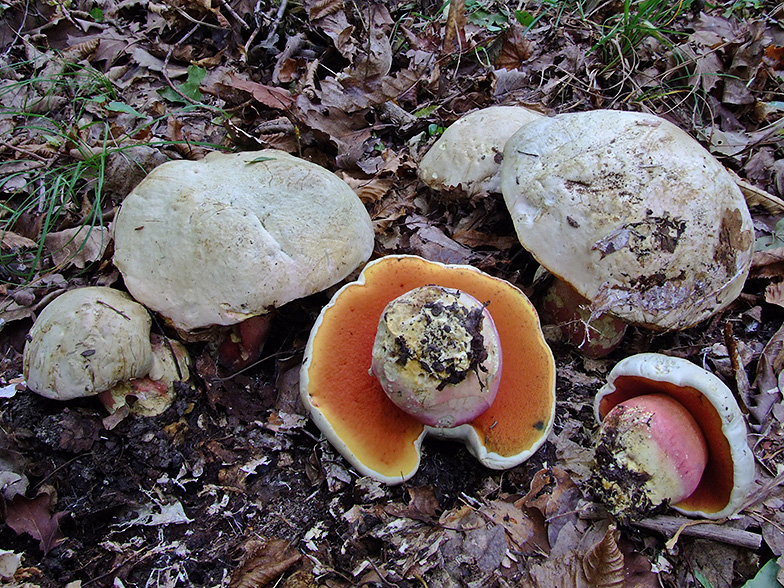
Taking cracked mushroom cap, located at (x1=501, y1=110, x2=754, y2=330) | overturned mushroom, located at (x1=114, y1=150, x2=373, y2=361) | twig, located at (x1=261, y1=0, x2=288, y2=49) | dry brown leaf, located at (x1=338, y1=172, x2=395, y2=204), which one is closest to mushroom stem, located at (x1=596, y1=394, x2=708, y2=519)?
cracked mushroom cap, located at (x1=501, y1=110, x2=754, y2=330)

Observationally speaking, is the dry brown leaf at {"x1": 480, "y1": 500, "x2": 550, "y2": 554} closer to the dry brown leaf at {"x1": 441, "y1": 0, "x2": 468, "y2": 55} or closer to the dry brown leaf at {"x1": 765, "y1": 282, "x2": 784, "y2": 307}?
the dry brown leaf at {"x1": 765, "y1": 282, "x2": 784, "y2": 307}

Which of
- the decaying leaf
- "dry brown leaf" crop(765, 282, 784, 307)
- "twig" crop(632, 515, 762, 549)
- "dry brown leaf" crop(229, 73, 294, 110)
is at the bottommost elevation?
"twig" crop(632, 515, 762, 549)

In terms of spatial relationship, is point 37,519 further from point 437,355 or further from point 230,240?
point 437,355

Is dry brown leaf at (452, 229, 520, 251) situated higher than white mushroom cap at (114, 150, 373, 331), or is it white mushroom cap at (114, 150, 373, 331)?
white mushroom cap at (114, 150, 373, 331)

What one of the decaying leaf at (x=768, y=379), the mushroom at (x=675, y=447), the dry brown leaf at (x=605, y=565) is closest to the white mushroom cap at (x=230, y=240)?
the mushroom at (x=675, y=447)

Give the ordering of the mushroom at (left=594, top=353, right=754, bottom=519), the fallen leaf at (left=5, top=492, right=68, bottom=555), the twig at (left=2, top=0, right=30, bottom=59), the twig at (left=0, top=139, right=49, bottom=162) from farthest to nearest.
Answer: the twig at (left=2, top=0, right=30, bottom=59) → the twig at (left=0, top=139, right=49, bottom=162) → the fallen leaf at (left=5, top=492, right=68, bottom=555) → the mushroom at (left=594, top=353, right=754, bottom=519)

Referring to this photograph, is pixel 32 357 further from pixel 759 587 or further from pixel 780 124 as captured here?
pixel 780 124

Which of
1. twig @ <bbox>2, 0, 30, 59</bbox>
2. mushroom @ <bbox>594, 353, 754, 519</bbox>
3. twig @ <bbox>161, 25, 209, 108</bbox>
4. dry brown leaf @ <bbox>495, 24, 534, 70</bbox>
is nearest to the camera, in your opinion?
mushroom @ <bbox>594, 353, 754, 519</bbox>

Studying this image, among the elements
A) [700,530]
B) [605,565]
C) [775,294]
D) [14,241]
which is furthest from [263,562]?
[775,294]
